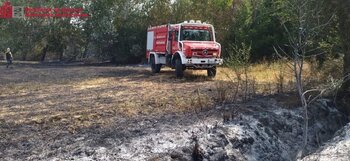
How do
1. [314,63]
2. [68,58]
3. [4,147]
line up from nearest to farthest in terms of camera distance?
1. [4,147]
2. [314,63]
3. [68,58]

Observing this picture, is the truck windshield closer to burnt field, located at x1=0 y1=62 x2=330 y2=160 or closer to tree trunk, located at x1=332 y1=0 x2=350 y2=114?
burnt field, located at x1=0 y1=62 x2=330 y2=160

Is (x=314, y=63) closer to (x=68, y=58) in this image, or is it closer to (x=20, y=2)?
(x=20, y=2)

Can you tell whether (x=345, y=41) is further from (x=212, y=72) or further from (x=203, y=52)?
(x=212, y=72)

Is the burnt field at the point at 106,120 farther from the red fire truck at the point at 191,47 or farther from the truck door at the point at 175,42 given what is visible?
the truck door at the point at 175,42

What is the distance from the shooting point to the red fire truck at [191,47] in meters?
17.1

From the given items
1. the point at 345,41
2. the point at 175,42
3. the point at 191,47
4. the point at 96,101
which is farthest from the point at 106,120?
the point at 175,42

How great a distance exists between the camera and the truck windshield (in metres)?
17.9

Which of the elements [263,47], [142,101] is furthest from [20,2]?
[142,101]

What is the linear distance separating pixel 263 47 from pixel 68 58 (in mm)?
24084

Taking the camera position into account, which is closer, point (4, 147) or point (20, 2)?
point (4, 147)

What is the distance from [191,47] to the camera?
16969 mm

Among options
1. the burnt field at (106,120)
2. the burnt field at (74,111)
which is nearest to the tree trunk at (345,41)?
the burnt field at (106,120)

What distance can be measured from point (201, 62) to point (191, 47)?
30.5 inches

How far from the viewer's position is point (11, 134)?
7.89 meters
